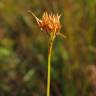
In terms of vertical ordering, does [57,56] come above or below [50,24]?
above

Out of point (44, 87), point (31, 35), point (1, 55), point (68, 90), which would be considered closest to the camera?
point (68, 90)

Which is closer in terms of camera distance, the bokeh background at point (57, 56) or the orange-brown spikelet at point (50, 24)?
the orange-brown spikelet at point (50, 24)

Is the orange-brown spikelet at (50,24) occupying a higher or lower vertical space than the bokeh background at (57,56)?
lower

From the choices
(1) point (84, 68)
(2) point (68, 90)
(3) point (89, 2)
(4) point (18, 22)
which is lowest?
(2) point (68, 90)

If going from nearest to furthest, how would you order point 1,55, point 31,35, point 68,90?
point 68,90, point 1,55, point 31,35

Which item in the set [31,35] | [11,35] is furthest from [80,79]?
[11,35]

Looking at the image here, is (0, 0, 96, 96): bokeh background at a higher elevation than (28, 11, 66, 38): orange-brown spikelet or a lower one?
higher

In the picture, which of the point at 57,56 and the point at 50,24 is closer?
the point at 50,24

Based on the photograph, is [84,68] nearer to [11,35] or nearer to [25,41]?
[25,41]
